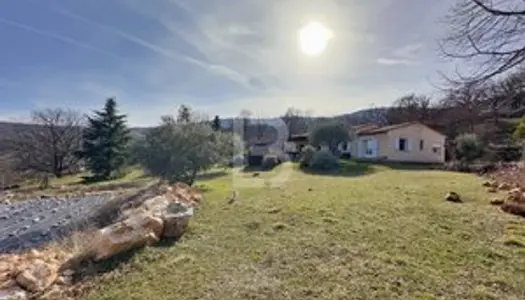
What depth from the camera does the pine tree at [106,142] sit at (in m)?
25.3

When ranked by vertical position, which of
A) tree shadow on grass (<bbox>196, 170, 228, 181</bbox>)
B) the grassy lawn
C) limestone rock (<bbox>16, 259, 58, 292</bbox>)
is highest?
tree shadow on grass (<bbox>196, 170, 228, 181</bbox>)

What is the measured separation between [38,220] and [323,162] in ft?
39.4

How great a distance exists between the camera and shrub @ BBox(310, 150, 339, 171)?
1888cm

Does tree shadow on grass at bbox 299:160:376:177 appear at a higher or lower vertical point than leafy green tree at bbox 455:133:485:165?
lower

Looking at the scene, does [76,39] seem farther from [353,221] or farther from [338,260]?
[338,260]

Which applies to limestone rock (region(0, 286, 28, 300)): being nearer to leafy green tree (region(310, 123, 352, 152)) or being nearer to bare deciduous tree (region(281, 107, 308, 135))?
leafy green tree (region(310, 123, 352, 152))

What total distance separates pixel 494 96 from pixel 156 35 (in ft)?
33.1

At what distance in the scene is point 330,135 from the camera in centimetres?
2323

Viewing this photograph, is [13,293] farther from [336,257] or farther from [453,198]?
[453,198]

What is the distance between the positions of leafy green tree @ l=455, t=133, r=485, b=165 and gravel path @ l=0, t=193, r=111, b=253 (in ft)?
55.6

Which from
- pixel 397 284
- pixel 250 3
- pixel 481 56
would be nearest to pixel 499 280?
pixel 397 284

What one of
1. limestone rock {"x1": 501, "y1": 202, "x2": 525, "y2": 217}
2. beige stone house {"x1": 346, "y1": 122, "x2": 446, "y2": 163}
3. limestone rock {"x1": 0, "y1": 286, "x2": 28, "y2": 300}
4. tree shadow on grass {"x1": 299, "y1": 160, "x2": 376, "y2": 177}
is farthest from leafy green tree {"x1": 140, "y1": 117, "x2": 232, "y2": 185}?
beige stone house {"x1": 346, "y1": 122, "x2": 446, "y2": 163}

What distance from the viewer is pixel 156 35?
39.7ft

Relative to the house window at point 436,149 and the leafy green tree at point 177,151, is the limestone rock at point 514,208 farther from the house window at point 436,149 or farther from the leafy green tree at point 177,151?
the house window at point 436,149
